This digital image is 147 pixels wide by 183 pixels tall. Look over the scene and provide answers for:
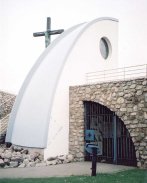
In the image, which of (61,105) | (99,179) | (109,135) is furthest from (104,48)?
(99,179)

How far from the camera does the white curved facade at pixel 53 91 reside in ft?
39.3

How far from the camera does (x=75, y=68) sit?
43.8 feet

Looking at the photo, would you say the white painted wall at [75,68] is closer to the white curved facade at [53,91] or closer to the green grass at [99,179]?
the white curved facade at [53,91]

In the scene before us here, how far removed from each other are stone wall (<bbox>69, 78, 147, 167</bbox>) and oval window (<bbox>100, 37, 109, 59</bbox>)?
3.72 m

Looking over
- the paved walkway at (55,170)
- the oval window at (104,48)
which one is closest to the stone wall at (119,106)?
the paved walkway at (55,170)

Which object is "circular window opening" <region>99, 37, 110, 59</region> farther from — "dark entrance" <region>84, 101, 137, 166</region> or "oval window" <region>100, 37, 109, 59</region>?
"dark entrance" <region>84, 101, 137, 166</region>

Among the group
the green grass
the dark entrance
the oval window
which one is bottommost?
the green grass

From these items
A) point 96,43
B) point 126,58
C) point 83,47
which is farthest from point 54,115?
point 126,58

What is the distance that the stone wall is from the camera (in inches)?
414

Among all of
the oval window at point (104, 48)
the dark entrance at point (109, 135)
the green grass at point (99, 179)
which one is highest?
the oval window at point (104, 48)

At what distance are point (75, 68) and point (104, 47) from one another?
326cm

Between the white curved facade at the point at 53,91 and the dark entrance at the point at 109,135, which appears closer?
the dark entrance at the point at 109,135

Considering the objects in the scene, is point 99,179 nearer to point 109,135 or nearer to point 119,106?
point 119,106

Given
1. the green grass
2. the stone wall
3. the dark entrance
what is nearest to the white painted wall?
the stone wall
